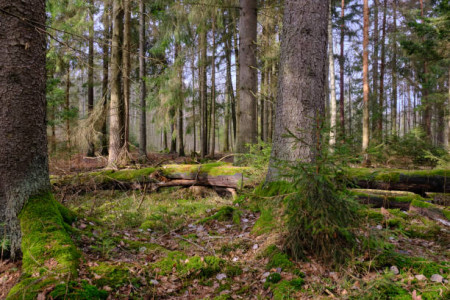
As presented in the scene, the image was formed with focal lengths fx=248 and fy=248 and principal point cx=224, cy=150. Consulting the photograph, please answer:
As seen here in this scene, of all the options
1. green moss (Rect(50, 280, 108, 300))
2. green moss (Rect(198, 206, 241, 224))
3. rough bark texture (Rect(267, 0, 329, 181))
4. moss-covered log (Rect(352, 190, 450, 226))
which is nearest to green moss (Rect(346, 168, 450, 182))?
moss-covered log (Rect(352, 190, 450, 226))

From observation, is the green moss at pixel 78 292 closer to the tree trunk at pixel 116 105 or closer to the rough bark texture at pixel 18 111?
the rough bark texture at pixel 18 111

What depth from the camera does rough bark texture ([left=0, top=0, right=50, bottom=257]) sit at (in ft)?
9.77

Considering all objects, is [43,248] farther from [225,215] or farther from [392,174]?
[392,174]

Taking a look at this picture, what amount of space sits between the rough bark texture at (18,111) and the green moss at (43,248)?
0.53 feet

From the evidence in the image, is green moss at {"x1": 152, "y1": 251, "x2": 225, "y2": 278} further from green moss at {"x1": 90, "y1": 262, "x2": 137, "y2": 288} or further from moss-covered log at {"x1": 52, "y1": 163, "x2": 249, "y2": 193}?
moss-covered log at {"x1": 52, "y1": 163, "x2": 249, "y2": 193}

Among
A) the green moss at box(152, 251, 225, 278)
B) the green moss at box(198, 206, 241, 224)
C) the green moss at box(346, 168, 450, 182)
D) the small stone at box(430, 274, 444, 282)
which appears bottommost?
the green moss at box(152, 251, 225, 278)

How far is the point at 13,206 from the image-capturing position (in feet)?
9.85

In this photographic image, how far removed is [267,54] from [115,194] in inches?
317

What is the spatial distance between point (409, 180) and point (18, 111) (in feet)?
23.6

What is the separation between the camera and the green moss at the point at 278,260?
9.20 feet

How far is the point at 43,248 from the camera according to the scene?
267cm

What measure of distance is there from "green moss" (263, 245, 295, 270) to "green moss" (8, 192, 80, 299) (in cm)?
207

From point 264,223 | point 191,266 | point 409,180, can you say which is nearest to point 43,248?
point 191,266

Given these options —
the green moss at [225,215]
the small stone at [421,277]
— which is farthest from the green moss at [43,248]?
the small stone at [421,277]
